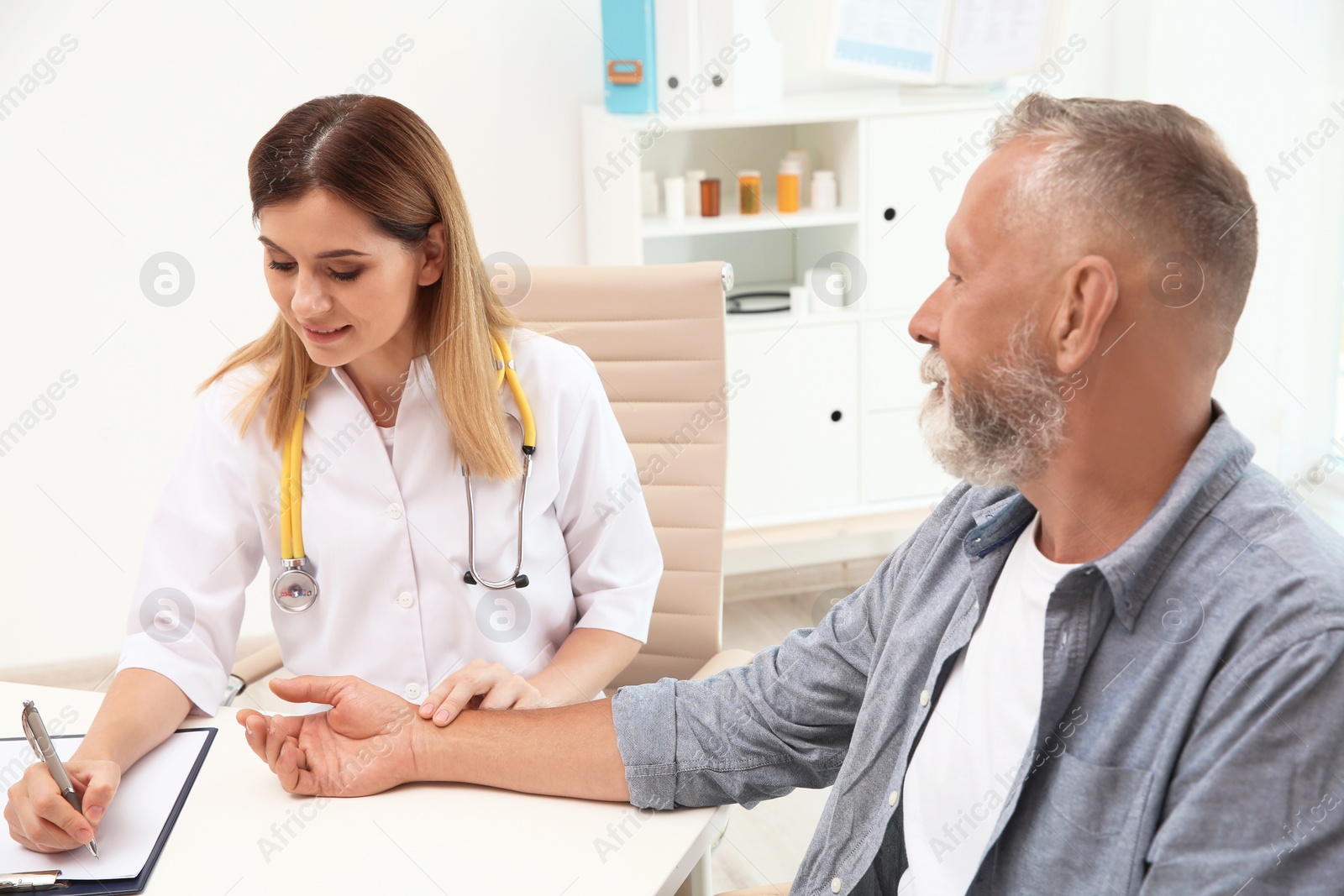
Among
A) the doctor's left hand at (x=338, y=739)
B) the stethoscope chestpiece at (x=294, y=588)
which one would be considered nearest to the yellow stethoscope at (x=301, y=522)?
the stethoscope chestpiece at (x=294, y=588)

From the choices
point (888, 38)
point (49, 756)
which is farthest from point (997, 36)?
point (49, 756)

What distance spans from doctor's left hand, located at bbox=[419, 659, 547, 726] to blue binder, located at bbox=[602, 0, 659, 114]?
1.92 meters

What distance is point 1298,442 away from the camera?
3.33 m

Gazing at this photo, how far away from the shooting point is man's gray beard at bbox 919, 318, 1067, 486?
969mm

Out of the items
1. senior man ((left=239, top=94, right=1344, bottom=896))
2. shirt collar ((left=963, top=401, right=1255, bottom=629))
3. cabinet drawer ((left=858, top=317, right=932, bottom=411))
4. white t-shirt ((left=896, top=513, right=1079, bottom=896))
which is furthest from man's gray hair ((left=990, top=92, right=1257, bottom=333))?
cabinet drawer ((left=858, top=317, right=932, bottom=411))

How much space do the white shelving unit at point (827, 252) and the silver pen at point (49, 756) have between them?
205cm

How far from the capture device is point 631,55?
286 cm

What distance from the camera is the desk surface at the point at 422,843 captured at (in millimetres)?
1031

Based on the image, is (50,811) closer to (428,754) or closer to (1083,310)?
(428,754)

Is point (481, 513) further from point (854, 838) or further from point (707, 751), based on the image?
point (854, 838)

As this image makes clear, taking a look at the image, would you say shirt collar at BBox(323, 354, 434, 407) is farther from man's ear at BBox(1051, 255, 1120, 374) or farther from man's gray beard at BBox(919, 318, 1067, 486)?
man's ear at BBox(1051, 255, 1120, 374)

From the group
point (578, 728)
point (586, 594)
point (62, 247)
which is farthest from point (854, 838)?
point (62, 247)

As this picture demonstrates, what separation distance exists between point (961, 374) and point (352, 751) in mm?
708

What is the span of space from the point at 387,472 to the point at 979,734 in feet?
2.68
